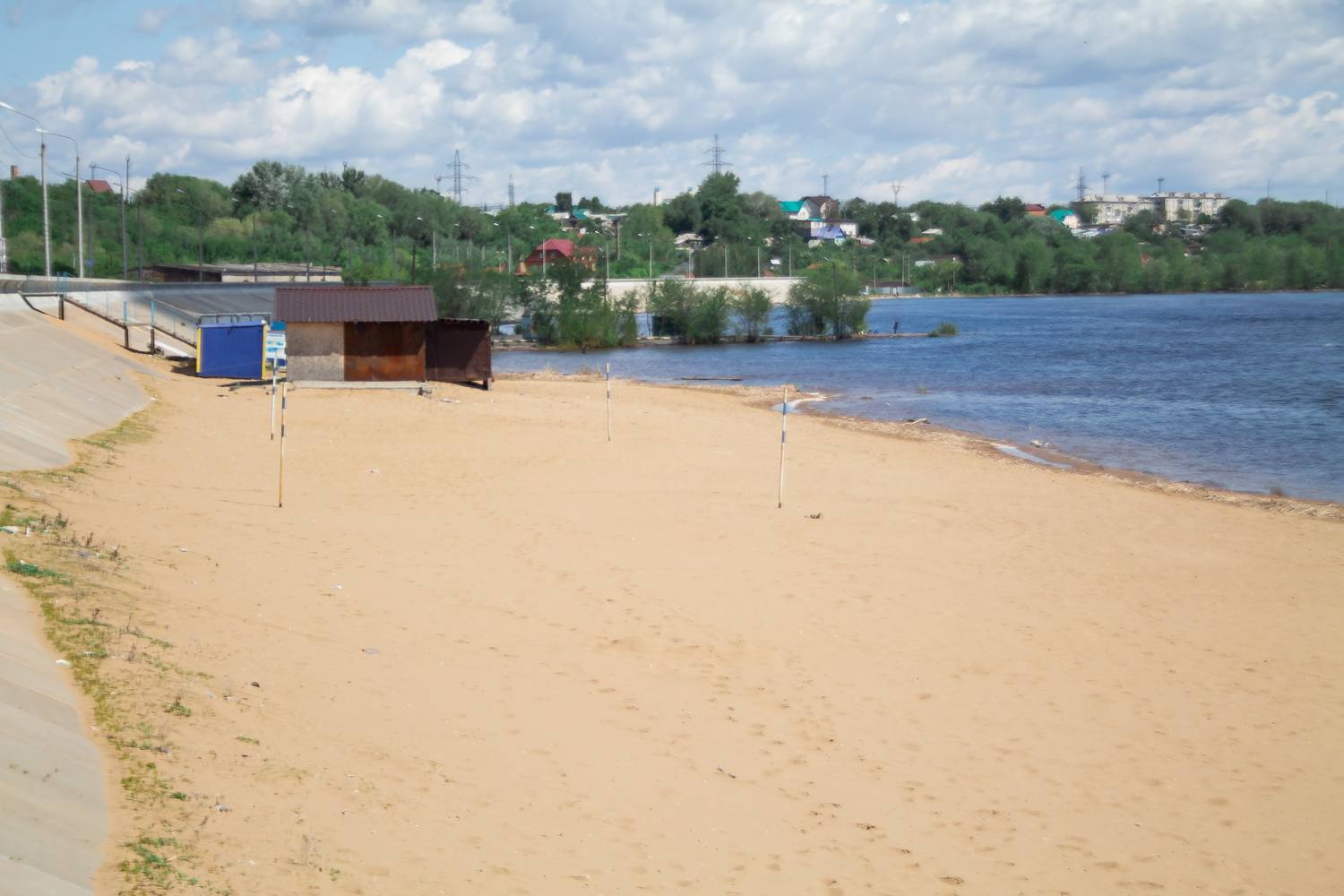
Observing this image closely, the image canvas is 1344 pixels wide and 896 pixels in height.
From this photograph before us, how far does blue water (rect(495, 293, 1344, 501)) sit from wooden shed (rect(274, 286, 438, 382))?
16.7 meters

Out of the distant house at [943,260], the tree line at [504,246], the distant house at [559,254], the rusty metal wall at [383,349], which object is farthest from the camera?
the distant house at [943,260]

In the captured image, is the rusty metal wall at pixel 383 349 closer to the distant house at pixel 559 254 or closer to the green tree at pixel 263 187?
the distant house at pixel 559 254

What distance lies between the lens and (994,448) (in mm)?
31812

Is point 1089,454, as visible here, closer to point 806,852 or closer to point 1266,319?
point 806,852

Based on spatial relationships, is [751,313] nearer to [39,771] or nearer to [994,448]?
[994,448]

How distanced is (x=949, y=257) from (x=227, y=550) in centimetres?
19045

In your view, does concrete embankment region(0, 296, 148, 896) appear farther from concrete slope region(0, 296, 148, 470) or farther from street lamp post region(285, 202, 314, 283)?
street lamp post region(285, 202, 314, 283)

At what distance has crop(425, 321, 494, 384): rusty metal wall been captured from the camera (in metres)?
35.9

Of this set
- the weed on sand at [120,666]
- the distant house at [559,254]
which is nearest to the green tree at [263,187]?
the distant house at [559,254]

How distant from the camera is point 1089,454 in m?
31.9

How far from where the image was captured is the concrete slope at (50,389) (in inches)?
639

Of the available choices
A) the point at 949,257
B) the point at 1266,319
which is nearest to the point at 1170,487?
the point at 1266,319

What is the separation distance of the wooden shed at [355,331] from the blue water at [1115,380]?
Result: 16.7m

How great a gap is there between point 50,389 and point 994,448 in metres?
23.4
